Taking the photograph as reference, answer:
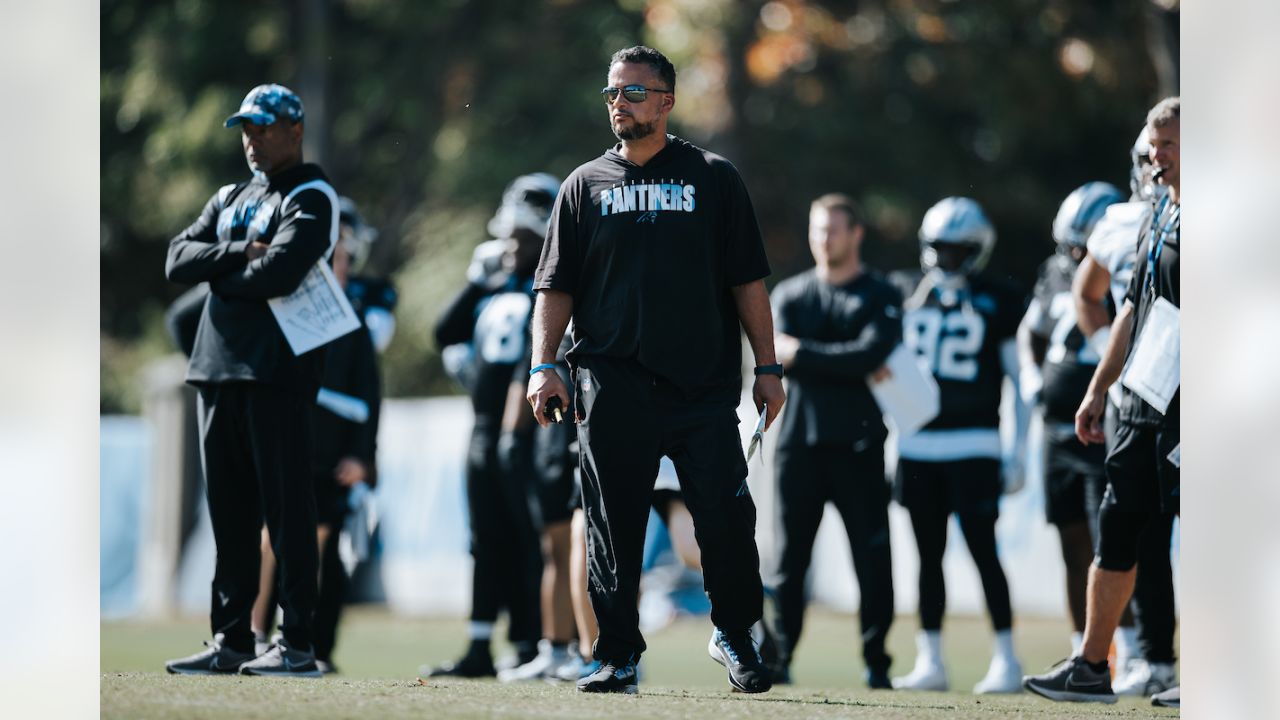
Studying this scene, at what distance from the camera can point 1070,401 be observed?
8.62m

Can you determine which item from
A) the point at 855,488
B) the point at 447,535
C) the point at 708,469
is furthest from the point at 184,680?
the point at 447,535

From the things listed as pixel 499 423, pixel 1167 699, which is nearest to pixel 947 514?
pixel 1167 699

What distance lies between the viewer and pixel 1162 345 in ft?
21.2

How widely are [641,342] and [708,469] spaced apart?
0.51 metres

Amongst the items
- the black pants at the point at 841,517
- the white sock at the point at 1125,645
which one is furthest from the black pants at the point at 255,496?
the white sock at the point at 1125,645

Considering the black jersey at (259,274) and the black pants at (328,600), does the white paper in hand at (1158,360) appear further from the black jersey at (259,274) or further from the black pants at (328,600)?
the black pants at (328,600)

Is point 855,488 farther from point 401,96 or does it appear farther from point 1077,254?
point 401,96

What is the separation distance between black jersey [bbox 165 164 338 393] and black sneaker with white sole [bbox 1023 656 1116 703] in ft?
10.6

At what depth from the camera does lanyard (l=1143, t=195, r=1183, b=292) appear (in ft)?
21.5

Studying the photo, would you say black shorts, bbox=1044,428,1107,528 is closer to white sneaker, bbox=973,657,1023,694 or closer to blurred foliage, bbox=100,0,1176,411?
white sneaker, bbox=973,657,1023,694

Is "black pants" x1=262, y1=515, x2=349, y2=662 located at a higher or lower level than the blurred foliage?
lower

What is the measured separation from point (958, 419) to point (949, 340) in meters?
0.42

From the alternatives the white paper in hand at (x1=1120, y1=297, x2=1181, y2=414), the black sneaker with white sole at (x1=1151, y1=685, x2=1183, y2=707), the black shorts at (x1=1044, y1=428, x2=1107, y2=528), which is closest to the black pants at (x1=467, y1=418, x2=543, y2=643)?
the black shorts at (x1=1044, y1=428, x2=1107, y2=528)
